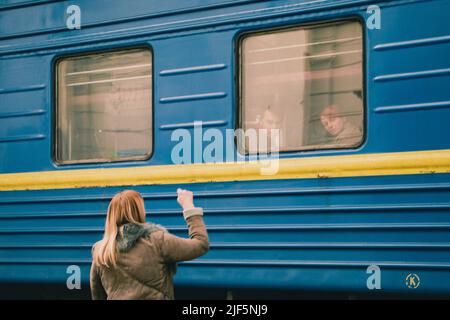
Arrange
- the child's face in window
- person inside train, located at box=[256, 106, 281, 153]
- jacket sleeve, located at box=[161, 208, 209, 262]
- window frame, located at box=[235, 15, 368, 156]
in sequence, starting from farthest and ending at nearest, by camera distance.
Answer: person inside train, located at box=[256, 106, 281, 153], the child's face in window, window frame, located at box=[235, 15, 368, 156], jacket sleeve, located at box=[161, 208, 209, 262]

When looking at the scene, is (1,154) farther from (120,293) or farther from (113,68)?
(120,293)

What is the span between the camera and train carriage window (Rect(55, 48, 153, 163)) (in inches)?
265

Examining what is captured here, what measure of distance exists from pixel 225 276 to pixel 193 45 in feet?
5.26

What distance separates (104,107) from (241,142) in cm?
128

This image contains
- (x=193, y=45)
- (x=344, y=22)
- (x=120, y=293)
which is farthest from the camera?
(x=193, y=45)

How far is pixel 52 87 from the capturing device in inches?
280

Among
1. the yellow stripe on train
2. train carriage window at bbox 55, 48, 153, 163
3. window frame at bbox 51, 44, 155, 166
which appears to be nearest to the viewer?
the yellow stripe on train

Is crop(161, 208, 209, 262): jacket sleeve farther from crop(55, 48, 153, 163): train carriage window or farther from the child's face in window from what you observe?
crop(55, 48, 153, 163): train carriage window

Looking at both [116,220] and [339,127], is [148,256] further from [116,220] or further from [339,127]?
[339,127]

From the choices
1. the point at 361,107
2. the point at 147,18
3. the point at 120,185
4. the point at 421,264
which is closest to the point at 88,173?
the point at 120,185

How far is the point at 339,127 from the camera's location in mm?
5961

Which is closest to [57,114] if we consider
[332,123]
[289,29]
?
[289,29]

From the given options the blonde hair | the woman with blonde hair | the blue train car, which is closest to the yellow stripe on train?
the blue train car

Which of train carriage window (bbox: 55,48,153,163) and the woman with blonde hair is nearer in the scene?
the woman with blonde hair
